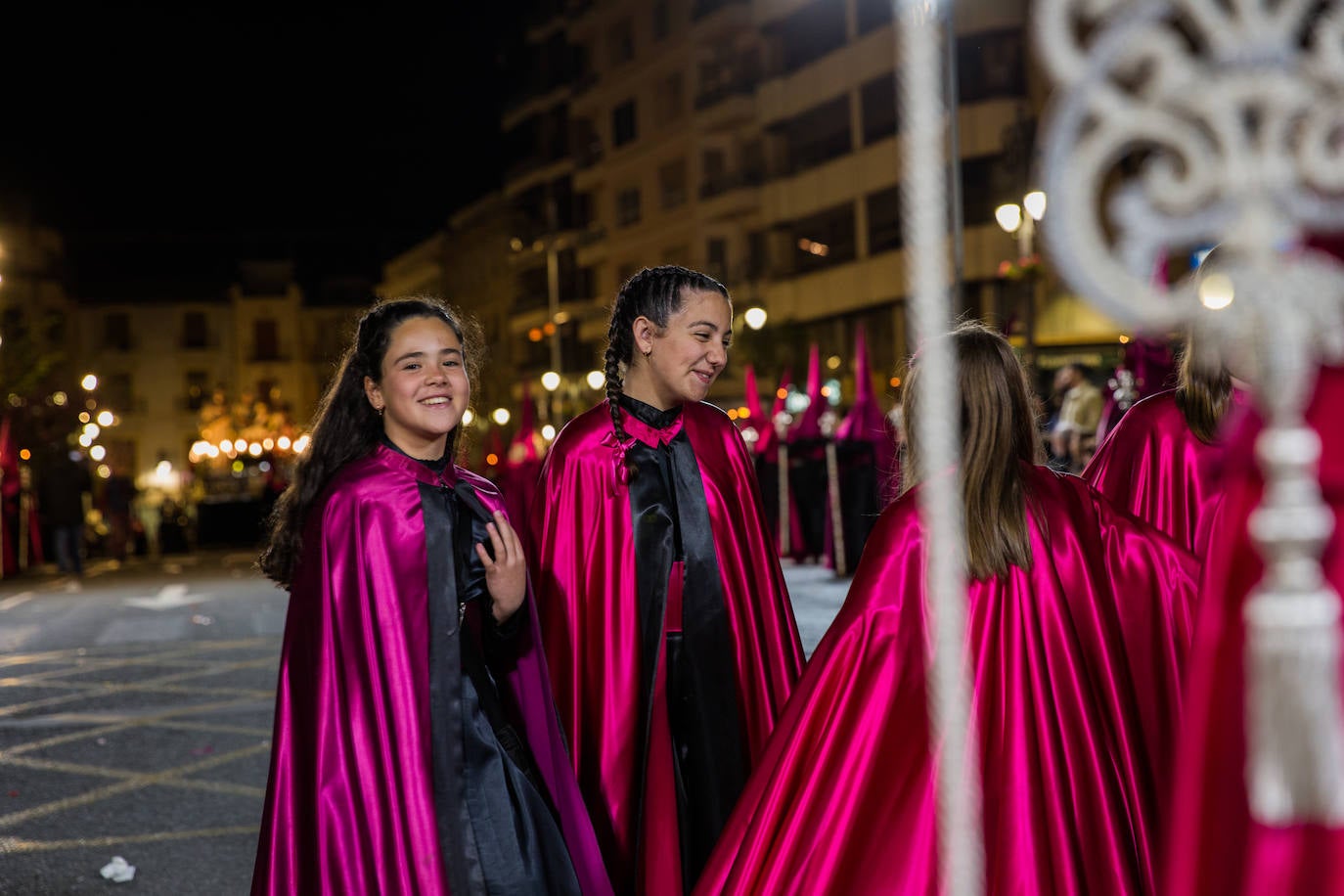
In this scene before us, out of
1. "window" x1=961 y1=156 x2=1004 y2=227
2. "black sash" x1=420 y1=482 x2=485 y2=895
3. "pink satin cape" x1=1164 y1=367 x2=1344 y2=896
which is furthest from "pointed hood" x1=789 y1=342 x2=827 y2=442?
"window" x1=961 y1=156 x2=1004 y2=227

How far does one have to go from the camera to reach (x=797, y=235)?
139ft

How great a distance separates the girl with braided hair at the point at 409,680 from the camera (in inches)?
127

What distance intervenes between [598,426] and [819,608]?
8.52 metres

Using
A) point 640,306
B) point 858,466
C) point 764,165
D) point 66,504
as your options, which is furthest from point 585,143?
point 640,306

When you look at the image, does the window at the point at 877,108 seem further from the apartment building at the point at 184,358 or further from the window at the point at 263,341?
the window at the point at 263,341

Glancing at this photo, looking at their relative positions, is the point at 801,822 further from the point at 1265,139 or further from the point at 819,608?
the point at 819,608

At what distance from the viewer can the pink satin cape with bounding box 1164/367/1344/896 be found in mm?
1439

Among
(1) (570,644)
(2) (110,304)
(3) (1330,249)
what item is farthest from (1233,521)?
(2) (110,304)

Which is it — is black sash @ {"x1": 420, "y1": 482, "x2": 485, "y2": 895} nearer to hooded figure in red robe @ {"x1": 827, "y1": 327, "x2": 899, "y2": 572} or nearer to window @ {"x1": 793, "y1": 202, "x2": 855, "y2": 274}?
hooded figure in red robe @ {"x1": 827, "y1": 327, "x2": 899, "y2": 572}

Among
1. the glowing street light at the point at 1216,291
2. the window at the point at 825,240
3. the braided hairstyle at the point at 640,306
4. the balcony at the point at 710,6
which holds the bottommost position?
the glowing street light at the point at 1216,291

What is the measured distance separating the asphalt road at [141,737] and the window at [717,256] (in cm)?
3075

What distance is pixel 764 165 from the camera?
45000mm

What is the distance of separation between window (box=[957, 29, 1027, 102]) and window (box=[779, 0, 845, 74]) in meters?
6.45

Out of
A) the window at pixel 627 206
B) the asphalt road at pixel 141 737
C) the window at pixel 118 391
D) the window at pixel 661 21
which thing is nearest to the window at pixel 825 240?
the window at pixel 627 206
